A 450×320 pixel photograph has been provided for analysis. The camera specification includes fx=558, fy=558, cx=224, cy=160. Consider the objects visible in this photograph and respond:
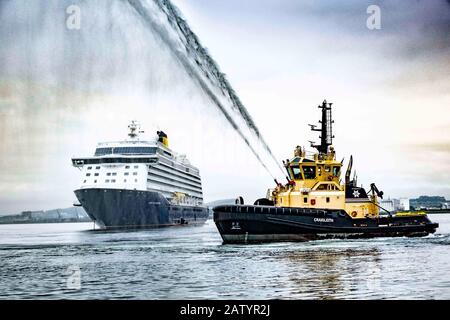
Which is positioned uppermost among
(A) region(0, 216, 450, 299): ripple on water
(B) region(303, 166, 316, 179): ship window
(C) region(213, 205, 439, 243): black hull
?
(B) region(303, 166, 316, 179): ship window

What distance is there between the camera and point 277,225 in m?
29.0

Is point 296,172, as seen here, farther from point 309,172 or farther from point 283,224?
point 283,224

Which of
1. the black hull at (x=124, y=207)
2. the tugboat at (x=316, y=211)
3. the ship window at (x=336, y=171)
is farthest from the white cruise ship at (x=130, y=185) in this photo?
the ship window at (x=336, y=171)

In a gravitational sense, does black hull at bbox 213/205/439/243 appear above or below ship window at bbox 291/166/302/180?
below

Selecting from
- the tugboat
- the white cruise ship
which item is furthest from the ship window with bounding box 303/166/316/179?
the white cruise ship

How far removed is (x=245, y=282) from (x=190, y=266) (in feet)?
15.8

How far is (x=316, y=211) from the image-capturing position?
97.5 ft

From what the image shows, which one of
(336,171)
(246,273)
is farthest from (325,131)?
(246,273)

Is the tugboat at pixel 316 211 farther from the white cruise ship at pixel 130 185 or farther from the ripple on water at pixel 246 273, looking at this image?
the white cruise ship at pixel 130 185

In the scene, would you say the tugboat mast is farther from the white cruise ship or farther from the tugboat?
the white cruise ship

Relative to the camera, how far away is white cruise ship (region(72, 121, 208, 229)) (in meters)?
58.3

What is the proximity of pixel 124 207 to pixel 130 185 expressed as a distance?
2552mm

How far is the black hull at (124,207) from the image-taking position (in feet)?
189
